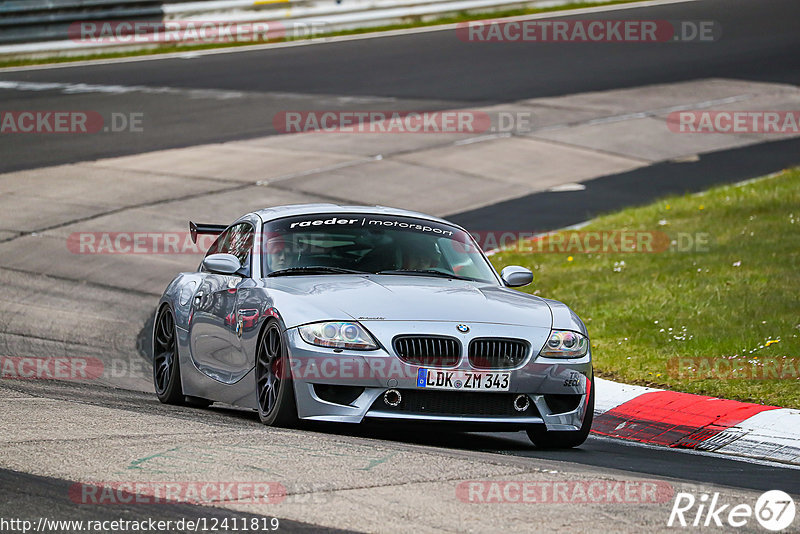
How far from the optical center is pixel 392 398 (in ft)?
24.5

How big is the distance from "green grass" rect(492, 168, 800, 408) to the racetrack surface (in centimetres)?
155

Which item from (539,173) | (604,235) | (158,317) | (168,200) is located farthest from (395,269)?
(539,173)

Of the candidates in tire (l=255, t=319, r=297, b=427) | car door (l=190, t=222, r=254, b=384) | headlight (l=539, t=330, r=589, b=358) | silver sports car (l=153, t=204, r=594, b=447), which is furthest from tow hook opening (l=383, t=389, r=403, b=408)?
car door (l=190, t=222, r=254, b=384)

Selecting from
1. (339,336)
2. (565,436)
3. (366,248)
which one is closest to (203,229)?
(366,248)

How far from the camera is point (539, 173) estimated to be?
2094 centimetres

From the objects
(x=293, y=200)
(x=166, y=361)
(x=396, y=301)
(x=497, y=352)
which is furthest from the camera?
(x=293, y=200)

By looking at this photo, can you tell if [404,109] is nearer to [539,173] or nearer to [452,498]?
[539,173]

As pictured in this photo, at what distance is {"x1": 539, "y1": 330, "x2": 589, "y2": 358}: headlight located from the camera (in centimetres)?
784

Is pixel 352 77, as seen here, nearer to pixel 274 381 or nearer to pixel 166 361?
pixel 166 361

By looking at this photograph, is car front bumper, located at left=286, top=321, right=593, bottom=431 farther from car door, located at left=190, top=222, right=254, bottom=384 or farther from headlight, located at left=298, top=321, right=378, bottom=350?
car door, located at left=190, top=222, right=254, bottom=384

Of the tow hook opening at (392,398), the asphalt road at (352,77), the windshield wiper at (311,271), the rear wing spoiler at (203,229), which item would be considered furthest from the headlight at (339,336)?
the asphalt road at (352,77)

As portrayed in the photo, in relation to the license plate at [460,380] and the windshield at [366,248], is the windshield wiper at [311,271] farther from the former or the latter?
the license plate at [460,380]

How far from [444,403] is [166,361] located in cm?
304

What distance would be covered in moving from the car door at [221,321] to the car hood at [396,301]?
453mm
